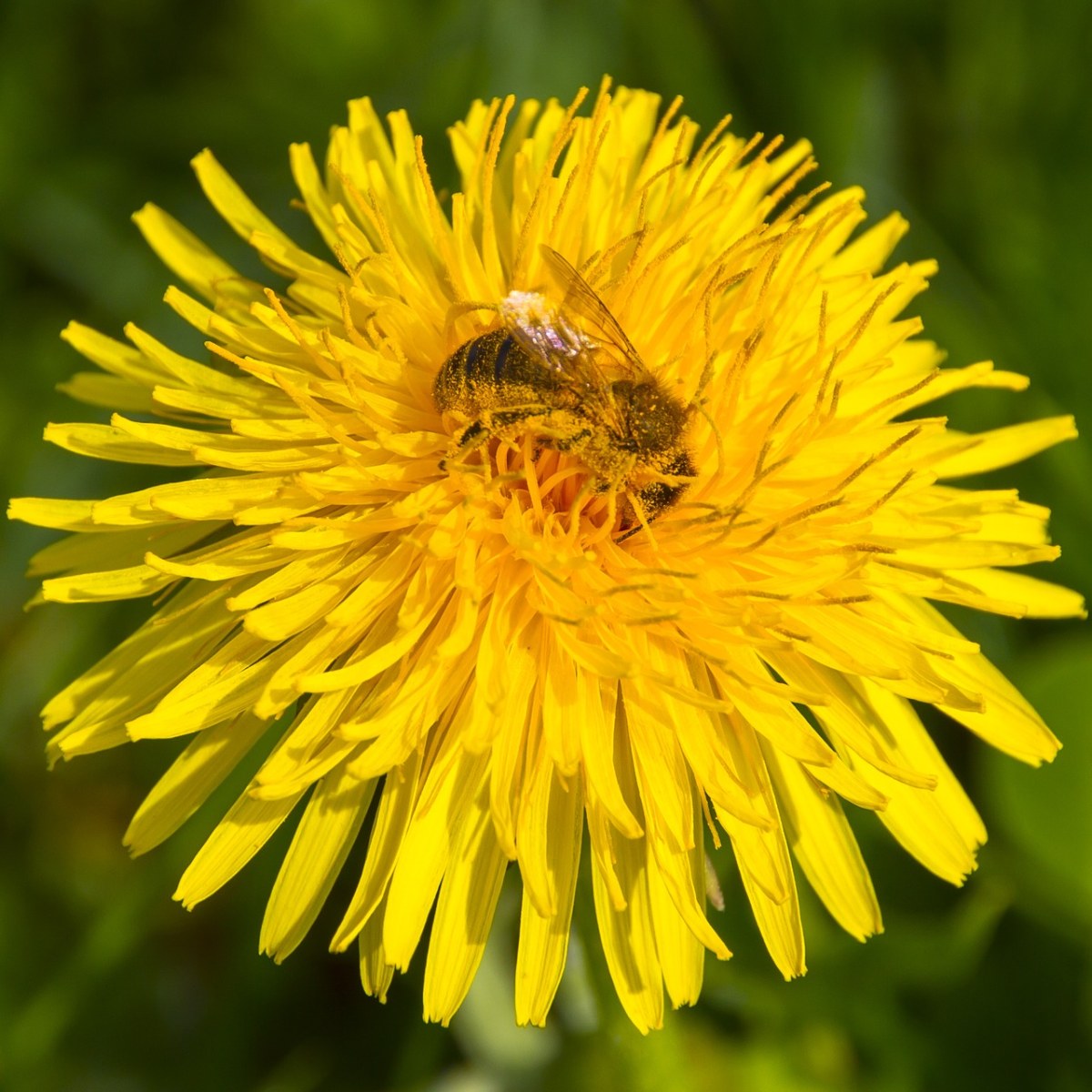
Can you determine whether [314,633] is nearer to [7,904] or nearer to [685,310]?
[685,310]

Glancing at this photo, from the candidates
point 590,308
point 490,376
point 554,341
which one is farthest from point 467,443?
point 590,308

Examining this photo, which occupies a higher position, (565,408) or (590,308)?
(590,308)

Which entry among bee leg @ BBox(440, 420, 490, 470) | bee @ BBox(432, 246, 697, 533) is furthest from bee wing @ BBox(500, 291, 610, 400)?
bee leg @ BBox(440, 420, 490, 470)

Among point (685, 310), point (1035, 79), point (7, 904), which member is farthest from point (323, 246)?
point (1035, 79)

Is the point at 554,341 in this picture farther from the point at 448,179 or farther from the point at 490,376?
the point at 448,179

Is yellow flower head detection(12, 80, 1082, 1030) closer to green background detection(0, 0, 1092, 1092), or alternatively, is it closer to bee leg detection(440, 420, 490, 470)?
bee leg detection(440, 420, 490, 470)

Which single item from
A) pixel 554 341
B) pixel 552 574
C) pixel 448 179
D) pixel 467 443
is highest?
pixel 448 179

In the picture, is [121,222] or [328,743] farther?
[121,222]
